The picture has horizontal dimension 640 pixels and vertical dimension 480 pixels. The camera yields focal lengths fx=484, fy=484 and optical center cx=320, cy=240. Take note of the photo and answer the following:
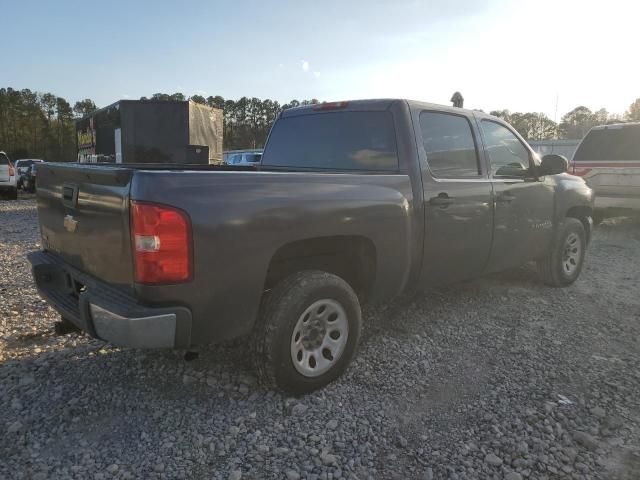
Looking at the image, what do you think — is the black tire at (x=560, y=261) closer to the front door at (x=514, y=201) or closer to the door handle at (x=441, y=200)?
the front door at (x=514, y=201)

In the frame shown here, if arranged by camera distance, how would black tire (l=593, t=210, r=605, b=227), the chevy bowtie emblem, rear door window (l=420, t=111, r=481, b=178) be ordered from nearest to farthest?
the chevy bowtie emblem → rear door window (l=420, t=111, r=481, b=178) → black tire (l=593, t=210, r=605, b=227)

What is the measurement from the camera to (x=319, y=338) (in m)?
3.08

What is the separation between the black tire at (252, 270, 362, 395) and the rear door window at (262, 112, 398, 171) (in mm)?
1097

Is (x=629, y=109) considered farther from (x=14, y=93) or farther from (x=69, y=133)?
(x=14, y=93)

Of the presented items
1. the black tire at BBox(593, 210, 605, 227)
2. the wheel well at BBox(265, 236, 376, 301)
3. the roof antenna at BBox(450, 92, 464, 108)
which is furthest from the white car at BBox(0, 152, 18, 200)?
the black tire at BBox(593, 210, 605, 227)

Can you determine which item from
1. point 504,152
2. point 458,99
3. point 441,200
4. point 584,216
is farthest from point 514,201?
point 584,216

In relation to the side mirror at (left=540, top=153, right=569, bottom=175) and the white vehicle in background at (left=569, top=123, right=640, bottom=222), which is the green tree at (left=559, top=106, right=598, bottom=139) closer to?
the white vehicle in background at (left=569, top=123, right=640, bottom=222)

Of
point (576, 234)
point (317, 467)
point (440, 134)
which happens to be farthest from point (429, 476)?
point (576, 234)

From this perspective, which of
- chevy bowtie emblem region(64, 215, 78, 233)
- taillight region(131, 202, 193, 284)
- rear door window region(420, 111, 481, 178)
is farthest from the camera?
rear door window region(420, 111, 481, 178)

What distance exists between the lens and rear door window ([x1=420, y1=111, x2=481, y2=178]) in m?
3.69

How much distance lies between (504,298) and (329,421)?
298 centimetres

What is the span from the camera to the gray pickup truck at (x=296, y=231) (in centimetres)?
236

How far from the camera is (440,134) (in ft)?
12.6

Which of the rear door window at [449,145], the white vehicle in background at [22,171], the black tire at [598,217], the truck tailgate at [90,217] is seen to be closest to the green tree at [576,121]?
the black tire at [598,217]
